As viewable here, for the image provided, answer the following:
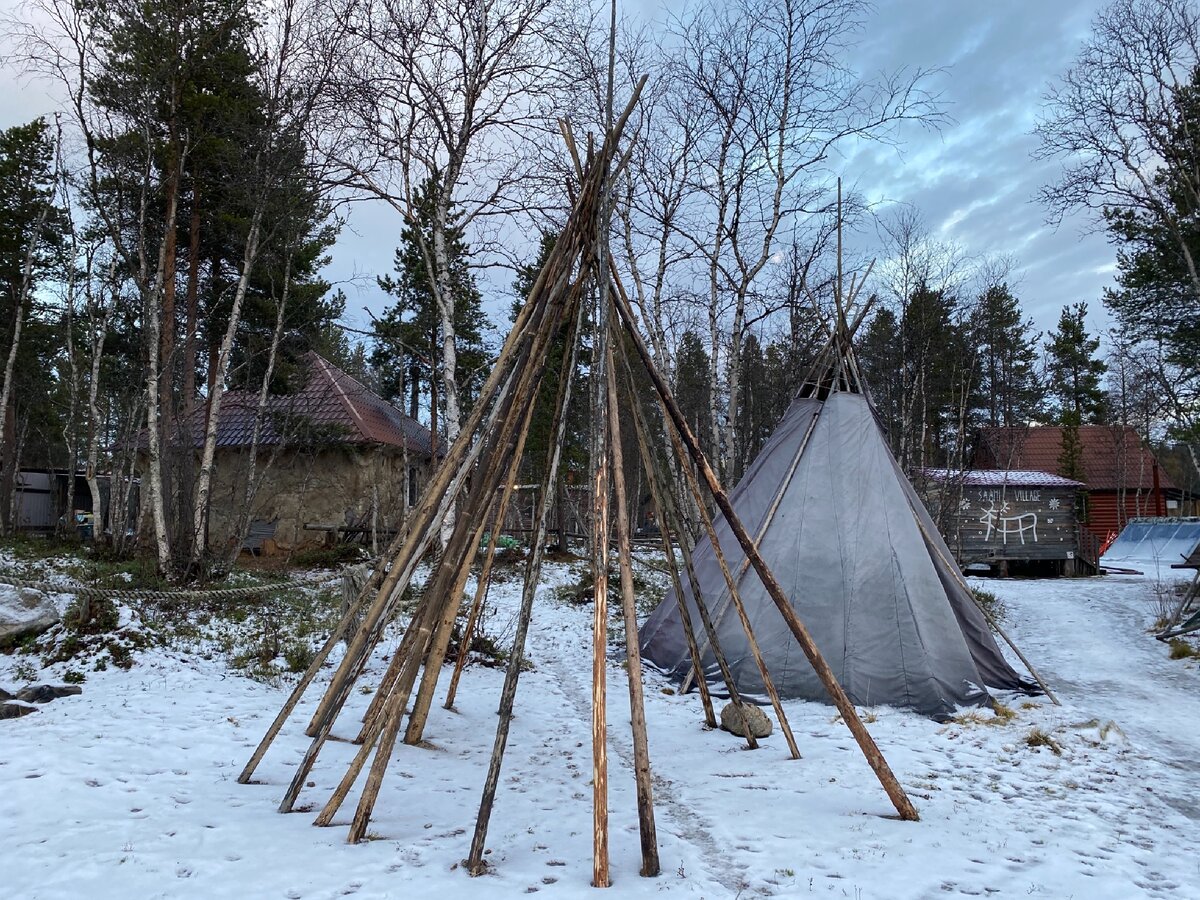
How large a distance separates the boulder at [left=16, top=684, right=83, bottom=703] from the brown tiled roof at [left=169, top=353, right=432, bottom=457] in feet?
35.5

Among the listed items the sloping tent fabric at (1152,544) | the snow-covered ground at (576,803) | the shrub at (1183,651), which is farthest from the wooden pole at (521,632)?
the sloping tent fabric at (1152,544)

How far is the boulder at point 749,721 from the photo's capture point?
17.8 feet

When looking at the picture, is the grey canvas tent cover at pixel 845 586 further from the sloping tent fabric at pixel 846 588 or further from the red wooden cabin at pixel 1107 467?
the red wooden cabin at pixel 1107 467

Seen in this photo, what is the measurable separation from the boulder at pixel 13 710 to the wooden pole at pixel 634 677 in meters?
4.31

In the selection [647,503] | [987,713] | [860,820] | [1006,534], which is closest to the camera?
[860,820]

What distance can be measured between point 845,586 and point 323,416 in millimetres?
14123

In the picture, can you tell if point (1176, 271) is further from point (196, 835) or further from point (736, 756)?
point (196, 835)

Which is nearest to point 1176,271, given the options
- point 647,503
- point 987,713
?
point 987,713

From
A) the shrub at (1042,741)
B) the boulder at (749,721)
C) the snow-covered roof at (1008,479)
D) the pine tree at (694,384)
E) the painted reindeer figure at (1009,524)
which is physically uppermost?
the pine tree at (694,384)

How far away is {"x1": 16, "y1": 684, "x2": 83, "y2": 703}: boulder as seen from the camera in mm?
5484

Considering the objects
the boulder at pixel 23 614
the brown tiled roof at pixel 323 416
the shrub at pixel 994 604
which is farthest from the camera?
the brown tiled roof at pixel 323 416

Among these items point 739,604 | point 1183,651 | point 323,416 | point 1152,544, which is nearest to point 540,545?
point 739,604

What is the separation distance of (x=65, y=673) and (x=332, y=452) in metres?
11.9

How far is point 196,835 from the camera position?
3.43 metres
